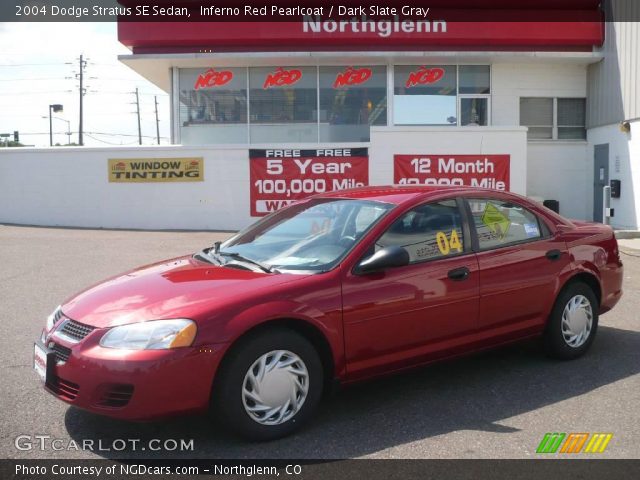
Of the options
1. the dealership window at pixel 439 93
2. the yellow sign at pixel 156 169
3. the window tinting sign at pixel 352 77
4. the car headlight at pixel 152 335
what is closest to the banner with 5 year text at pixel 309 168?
the yellow sign at pixel 156 169

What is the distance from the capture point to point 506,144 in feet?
56.3

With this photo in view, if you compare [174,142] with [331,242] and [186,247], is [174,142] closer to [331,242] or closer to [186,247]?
[186,247]

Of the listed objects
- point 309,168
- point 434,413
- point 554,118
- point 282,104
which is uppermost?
point 282,104

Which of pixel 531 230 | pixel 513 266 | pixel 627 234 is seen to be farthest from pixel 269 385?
pixel 627 234

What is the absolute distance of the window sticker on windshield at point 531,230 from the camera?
5.53m

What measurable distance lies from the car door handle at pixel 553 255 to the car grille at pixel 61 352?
3.70 metres

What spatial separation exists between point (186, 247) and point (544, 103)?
11603mm

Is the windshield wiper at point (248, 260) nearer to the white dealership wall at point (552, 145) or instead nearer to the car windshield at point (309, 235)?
the car windshield at point (309, 235)

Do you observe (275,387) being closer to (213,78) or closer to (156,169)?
(156,169)

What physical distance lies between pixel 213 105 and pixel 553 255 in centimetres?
1491

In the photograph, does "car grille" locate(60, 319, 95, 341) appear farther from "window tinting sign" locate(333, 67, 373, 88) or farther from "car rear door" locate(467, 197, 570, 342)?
→ "window tinting sign" locate(333, 67, 373, 88)

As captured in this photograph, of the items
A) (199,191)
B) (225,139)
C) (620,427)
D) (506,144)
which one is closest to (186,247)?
(199,191)

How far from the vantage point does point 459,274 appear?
16.0ft

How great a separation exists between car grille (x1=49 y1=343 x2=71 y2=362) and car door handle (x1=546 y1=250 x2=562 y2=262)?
12.1 ft
